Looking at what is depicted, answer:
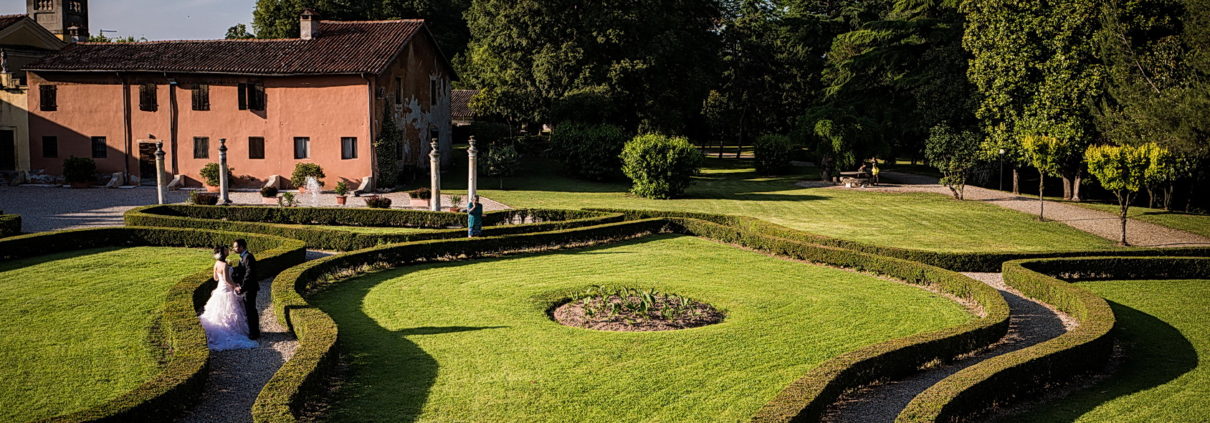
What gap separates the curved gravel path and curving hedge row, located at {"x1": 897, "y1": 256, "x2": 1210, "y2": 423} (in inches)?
332

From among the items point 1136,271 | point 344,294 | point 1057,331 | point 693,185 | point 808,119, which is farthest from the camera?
point 808,119

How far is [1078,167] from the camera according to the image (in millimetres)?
40094

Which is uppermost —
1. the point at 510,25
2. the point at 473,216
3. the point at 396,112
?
the point at 510,25

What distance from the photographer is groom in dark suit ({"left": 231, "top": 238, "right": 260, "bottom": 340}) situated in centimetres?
1483

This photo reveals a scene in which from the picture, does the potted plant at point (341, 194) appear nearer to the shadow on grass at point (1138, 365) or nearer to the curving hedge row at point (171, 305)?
the curving hedge row at point (171, 305)

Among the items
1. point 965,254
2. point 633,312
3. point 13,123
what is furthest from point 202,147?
point 965,254

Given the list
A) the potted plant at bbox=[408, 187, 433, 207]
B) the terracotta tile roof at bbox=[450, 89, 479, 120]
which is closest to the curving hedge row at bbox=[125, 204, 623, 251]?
the potted plant at bbox=[408, 187, 433, 207]

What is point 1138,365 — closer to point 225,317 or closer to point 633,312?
point 633,312

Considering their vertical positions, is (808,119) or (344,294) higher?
(808,119)

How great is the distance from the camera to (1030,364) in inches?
511

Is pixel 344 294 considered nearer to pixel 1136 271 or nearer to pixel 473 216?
pixel 473 216

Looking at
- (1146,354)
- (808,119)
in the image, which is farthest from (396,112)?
(1146,354)

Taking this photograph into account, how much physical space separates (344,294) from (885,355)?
11020mm

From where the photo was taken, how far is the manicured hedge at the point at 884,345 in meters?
11.2
